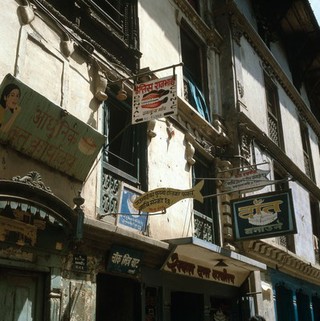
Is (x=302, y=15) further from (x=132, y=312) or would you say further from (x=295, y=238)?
(x=132, y=312)

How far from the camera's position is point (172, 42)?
11.2m

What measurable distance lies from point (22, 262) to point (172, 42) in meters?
6.93

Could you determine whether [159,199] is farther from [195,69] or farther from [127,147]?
[195,69]

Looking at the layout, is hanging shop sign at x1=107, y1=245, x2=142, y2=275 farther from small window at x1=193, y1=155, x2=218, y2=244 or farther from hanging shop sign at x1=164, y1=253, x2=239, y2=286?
small window at x1=193, y1=155, x2=218, y2=244

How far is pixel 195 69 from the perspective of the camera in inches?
505

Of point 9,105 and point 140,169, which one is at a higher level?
point 140,169

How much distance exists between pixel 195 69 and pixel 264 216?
15.4 ft

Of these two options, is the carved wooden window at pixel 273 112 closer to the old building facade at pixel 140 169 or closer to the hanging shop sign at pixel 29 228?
the old building facade at pixel 140 169

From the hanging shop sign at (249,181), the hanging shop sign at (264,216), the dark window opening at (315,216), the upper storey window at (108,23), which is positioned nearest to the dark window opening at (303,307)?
the dark window opening at (315,216)

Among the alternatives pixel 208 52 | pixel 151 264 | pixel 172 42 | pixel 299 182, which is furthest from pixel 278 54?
pixel 151 264

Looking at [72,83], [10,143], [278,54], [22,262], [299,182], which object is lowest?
[22,262]

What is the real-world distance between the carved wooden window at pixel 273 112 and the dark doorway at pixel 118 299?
8726 mm

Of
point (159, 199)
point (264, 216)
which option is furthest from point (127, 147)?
point (264, 216)

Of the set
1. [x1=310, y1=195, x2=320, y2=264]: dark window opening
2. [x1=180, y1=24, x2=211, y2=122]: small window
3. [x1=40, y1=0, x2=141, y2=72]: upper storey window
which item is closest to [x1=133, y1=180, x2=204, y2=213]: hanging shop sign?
[x1=40, y1=0, x2=141, y2=72]: upper storey window
